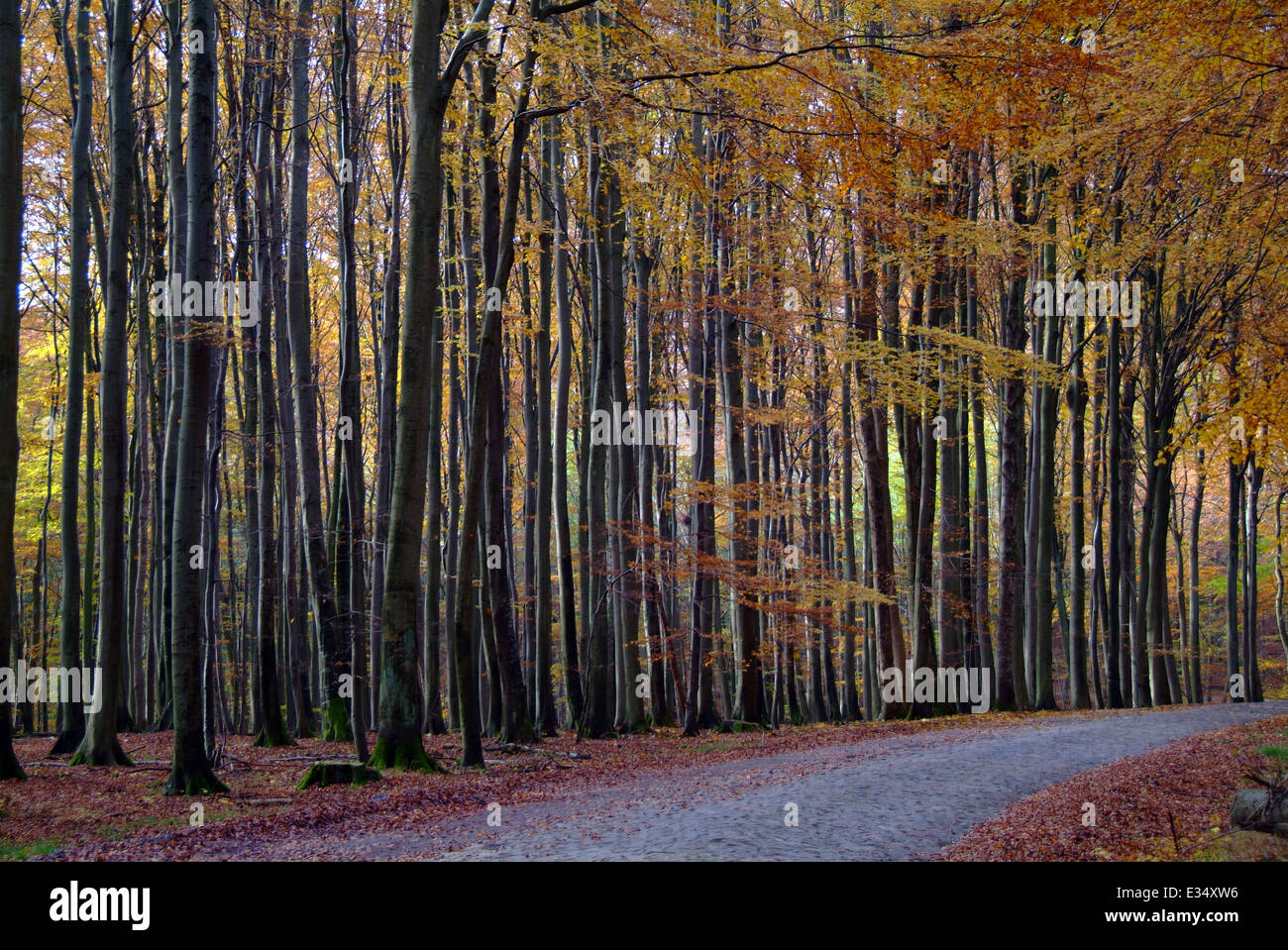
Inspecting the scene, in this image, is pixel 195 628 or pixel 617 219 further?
pixel 617 219

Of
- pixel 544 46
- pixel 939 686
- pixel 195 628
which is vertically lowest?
pixel 939 686

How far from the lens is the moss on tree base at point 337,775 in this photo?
9664mm

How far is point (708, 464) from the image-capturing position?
1598 cm

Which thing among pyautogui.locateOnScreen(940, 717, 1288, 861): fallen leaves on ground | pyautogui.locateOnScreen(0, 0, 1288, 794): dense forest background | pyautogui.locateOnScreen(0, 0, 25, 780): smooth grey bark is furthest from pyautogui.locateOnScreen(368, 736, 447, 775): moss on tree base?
pyautogui.locateOnScreen(940, 717, 1288, 861): fallen leaves on ground

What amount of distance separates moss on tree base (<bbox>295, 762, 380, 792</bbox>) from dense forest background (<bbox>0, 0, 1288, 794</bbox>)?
2.34 ft

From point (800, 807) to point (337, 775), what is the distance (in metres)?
5.11

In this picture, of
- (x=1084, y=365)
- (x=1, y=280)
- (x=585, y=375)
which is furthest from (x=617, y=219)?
(x=1084, y=365)

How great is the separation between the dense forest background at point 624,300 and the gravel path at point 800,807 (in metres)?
3.22

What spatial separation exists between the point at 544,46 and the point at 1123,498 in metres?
20.6

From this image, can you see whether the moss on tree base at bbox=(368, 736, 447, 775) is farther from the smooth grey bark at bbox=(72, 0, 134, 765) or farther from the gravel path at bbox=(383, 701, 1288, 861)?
the smooth grey bark at bbox=(72, 0, 134, 765)

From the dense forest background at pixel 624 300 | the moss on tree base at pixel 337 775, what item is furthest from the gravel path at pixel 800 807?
the dense forest background at pixel 624 300

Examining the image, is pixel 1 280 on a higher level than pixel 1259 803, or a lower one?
higher

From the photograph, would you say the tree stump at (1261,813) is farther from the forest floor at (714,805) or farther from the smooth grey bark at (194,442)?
the smooth grey bark at (194,442)
